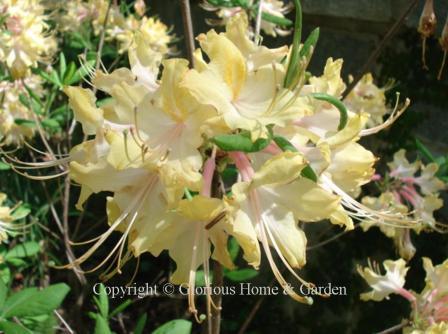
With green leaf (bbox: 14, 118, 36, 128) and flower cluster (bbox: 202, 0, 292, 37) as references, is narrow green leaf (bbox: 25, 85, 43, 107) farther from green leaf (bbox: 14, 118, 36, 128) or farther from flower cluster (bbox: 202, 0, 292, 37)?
flower cluster (bbox: 202, 0, 292, 37)


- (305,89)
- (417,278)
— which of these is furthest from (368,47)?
(305,89)

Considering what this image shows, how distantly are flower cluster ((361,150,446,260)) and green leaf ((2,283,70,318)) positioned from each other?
2.76ft

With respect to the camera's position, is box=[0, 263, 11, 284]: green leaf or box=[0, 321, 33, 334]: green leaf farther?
box=[0, 263, 11, 284]: green leaf

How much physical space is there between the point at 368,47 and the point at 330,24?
19cm

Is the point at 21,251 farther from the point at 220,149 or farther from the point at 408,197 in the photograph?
the point at 220,149

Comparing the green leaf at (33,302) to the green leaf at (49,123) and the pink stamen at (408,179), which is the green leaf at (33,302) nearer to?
the green leaf at (49,123)

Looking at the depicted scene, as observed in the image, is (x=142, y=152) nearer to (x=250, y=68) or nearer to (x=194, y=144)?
(x=194, y=144)

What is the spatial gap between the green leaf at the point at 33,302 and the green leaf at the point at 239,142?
2.33 feet

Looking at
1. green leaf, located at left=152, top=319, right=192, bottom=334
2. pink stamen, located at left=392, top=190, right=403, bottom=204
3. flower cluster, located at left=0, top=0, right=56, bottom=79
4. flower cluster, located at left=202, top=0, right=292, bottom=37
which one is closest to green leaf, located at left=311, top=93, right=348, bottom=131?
flower cluster, located at left=202, top=0, right=292, bottom=37

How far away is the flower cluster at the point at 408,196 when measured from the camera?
1664 millimetres

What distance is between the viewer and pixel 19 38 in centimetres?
164

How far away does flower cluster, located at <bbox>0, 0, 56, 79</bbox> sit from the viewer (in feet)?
5.31

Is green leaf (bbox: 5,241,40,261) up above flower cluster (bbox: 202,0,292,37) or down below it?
below

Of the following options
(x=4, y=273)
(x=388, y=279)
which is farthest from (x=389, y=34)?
(x=4, y=273)
